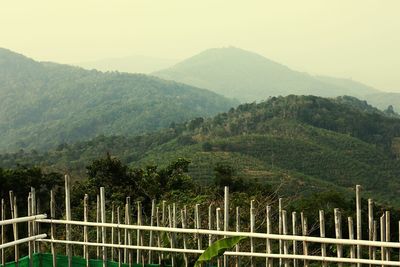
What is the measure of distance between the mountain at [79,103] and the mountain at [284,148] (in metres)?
36.8

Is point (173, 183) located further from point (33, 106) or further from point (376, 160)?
point (33, 106)

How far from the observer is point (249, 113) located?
180 feet

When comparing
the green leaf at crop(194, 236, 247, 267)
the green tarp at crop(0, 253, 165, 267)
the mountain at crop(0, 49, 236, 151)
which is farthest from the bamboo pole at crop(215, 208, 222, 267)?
the mountain at crop(0, 49, 236, 151)

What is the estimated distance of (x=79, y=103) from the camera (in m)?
118

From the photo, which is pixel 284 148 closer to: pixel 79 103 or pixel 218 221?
pixel 218 221

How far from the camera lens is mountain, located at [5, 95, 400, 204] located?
3531cm

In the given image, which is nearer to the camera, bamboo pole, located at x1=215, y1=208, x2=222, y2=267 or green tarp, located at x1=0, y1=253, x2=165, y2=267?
bamboo pole, located at x1=215, y1=208, x2=222, y2=267

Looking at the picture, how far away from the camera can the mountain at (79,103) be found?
92.7 m

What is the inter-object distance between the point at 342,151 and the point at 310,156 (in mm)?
3475

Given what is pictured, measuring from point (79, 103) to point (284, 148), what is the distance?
8372cm

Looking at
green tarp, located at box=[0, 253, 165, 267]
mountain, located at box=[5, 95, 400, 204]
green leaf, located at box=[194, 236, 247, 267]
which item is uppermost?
green leaf, located at box=[194, 236, 247, 267]

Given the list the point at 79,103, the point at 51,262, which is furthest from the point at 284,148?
the point at 79,103

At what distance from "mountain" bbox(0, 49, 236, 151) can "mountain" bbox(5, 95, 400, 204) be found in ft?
121

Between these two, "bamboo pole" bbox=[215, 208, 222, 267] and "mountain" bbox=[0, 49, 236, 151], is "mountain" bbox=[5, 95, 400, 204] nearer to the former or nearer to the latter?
"bamboo pole" bbox=[215, 208, 222, 267]
